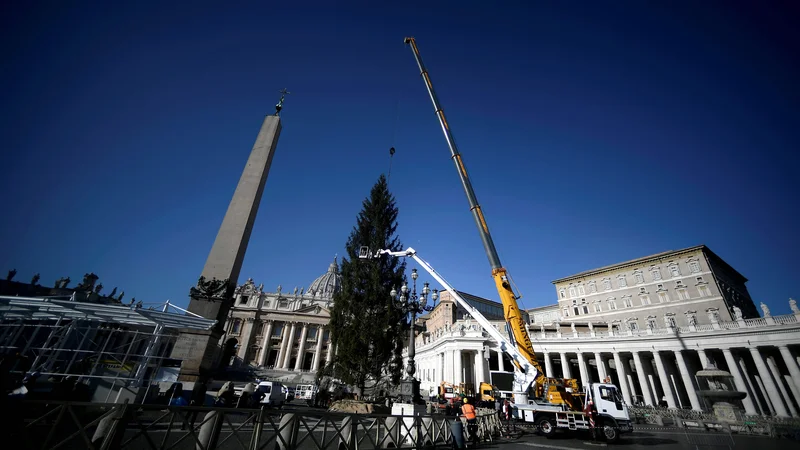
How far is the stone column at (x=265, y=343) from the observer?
6755 cm

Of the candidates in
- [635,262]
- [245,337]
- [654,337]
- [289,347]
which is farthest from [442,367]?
[245,337]

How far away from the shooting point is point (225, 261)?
44.7 ft

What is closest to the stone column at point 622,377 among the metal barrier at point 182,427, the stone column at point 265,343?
the metal barrier at point 182,427

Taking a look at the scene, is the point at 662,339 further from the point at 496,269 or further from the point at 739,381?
the point at 496,269

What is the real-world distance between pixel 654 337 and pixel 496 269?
27432 millimetres

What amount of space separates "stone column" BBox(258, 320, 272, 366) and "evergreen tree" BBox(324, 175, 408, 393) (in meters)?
58.0

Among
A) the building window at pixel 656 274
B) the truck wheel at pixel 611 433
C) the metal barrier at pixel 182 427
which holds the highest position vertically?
the building window at pixel 656 274

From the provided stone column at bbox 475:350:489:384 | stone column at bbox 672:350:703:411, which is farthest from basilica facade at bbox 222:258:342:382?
stone column at bbox 672:350:703:411

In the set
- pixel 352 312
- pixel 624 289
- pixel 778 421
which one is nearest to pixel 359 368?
pixel 352 312

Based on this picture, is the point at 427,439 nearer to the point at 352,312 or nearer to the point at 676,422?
the point at 352,312

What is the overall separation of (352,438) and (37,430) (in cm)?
773

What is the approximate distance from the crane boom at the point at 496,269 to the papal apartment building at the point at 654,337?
696 centimetres

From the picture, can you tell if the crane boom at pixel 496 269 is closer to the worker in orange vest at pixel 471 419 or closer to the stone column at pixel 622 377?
the worker in orange vest at pixel 471 419

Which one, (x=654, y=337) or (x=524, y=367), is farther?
(x=654, y=337)
